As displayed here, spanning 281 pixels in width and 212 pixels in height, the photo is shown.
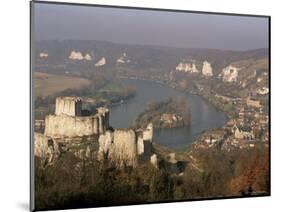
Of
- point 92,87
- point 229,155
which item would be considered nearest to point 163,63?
point 92,87

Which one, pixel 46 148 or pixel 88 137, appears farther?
pixel 88 137

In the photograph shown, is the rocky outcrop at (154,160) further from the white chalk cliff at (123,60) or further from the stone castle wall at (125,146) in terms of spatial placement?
the white chalk cliff at (123,60)

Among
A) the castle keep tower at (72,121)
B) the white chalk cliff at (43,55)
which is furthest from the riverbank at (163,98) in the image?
the white chalk cliff at (43,55)

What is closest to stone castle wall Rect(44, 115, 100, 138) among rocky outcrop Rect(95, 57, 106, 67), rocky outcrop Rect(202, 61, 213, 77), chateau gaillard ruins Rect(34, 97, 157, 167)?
chateau gaillard ruins Rect(34, 97, 157, 167)

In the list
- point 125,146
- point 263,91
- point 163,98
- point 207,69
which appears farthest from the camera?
point 263,91

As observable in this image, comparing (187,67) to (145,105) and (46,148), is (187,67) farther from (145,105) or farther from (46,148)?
(46,148)

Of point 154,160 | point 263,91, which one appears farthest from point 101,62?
point 263,91

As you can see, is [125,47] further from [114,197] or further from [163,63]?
[114,197]

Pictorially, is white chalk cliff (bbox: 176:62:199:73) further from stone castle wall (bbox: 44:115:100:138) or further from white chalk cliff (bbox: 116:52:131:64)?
stone castle wall (bbox: 44:115:100:138)
